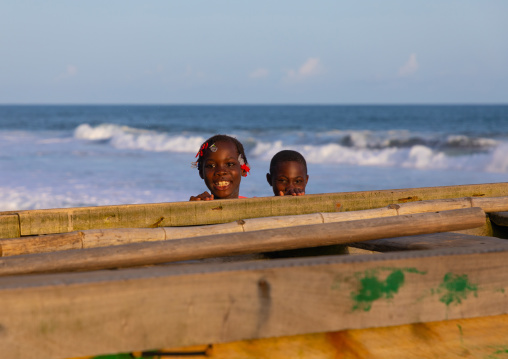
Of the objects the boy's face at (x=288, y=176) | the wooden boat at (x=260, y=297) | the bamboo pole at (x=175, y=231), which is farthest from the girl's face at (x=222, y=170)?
the wooden boat at (x=260, y=297)

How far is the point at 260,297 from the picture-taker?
56.2 inches

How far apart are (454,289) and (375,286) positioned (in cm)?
25

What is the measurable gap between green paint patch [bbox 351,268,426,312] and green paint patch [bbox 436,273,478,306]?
4.9 inches

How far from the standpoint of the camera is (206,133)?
95.9 feet

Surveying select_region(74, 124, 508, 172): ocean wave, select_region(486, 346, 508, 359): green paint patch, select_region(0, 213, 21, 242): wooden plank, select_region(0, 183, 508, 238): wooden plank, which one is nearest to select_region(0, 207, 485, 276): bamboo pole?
select_region(486, 346, 508, 359): green paint patch

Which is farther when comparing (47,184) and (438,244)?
(47,184)

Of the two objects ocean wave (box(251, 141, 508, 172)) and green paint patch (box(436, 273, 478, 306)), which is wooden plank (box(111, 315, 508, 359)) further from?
ocean wave (box(251, 141, 508, 172))

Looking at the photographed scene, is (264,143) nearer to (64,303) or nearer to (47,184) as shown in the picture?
(47,184)

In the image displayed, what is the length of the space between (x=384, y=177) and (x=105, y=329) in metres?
14.0

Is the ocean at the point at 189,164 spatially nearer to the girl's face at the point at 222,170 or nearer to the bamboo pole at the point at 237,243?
the girl's face at the point at 222,170

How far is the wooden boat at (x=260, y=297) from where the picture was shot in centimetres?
130

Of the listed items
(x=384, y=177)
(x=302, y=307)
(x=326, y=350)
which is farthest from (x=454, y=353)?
(x=384, y=177)

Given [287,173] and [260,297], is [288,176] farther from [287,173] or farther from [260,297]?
[260,297]

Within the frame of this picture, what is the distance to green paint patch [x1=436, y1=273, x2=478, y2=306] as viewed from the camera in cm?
160
